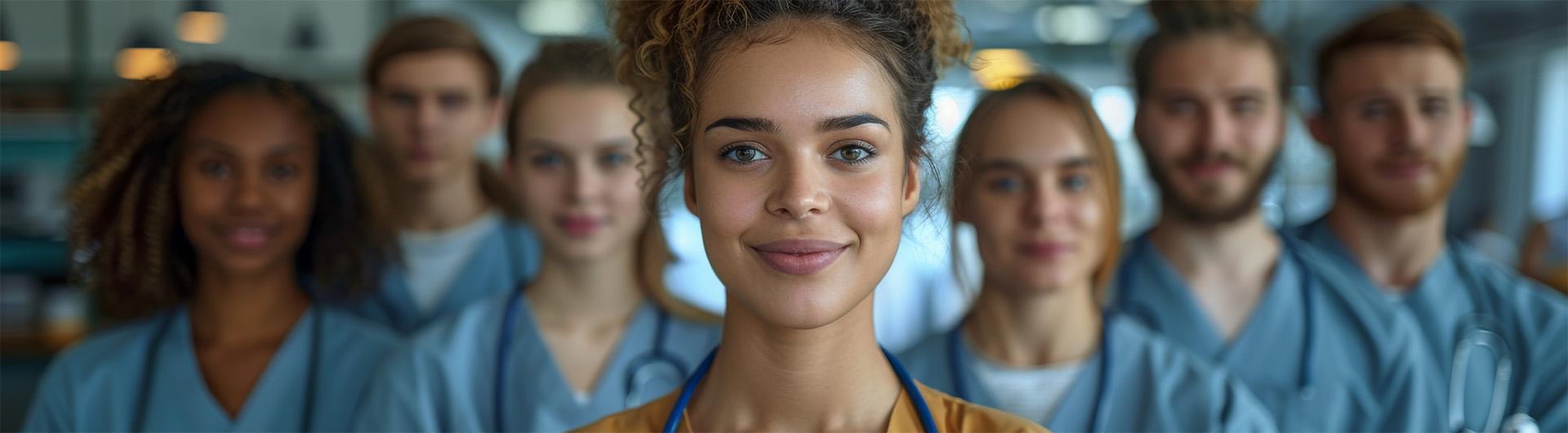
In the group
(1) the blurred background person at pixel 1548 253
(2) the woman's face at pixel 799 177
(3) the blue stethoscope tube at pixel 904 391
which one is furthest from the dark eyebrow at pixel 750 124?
(1) the blurred background person at pixel 1548 253

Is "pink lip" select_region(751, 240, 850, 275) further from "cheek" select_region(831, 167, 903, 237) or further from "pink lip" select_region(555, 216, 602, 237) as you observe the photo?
"pink lip" select_region(555, 216, 602, 237)

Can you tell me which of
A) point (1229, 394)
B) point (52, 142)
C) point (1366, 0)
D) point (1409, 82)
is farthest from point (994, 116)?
point (52, 142)

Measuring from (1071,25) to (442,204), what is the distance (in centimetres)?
287

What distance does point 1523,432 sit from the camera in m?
2.54

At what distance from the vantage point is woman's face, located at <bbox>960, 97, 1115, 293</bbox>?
209 cm

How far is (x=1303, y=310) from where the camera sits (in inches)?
100

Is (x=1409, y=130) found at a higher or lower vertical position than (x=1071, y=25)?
higher

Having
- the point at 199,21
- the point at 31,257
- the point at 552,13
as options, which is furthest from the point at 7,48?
the point at 552,13

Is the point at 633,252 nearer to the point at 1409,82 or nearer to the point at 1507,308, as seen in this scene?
the point at 1409,82

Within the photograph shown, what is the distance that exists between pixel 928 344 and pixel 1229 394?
0.57m

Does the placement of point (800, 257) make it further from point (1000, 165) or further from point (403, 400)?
point (403, 400)

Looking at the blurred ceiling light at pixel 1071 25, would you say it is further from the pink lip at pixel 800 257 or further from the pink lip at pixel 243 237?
the pink lip at pixel 800 257

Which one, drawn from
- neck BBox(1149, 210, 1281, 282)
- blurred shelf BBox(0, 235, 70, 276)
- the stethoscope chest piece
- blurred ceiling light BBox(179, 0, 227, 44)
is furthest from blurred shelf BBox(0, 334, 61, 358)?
the stethoscope chest piece

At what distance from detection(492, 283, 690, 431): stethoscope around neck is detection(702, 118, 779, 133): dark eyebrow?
100 centimetres
